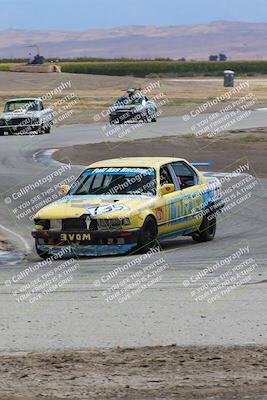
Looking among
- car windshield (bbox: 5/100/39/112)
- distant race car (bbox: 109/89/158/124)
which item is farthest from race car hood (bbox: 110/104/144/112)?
car windshield (bbox: 5/100/39/112)

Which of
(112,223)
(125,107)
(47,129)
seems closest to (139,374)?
(112,223)

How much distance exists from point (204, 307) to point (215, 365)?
2323 millimetres

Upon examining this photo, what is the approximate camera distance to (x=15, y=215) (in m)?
18.7

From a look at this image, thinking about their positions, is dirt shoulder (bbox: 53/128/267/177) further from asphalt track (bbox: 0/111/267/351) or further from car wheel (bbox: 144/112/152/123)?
asphalt track (bbox: 0/111/267/351)

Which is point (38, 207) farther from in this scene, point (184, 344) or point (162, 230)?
point (184, 344)

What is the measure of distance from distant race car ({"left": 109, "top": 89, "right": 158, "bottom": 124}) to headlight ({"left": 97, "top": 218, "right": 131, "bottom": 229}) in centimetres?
3013

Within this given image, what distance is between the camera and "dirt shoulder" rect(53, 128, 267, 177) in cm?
2805

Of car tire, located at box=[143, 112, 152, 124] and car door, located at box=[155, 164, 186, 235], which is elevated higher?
car door, located at box=[155, 164, 186, 235]

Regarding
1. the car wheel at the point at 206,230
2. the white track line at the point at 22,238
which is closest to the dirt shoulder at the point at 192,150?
the white track line at the point at 22,238

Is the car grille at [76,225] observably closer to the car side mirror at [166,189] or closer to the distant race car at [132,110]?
the car side mirror at [166,189]

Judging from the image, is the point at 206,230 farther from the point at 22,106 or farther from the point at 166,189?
the point at 22,106

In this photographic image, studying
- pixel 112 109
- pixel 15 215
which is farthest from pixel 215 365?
pixel 112 109

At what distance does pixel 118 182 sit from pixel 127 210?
982mm

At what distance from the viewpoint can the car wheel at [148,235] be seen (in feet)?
44.8
